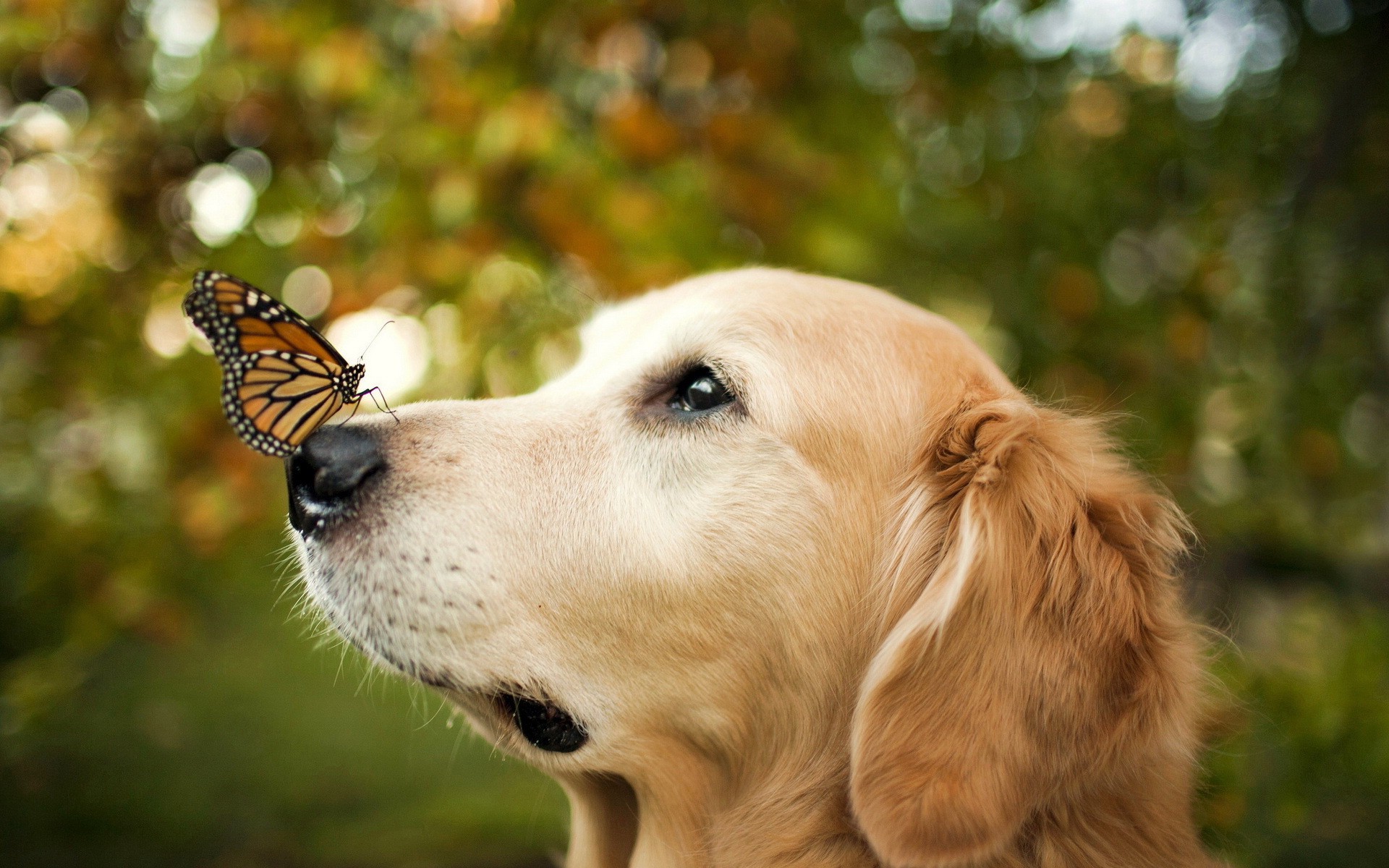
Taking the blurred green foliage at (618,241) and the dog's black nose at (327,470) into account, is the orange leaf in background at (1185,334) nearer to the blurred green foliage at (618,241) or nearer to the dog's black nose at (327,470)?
the blurred green foliage at (618,241)

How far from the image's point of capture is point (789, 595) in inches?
72.2

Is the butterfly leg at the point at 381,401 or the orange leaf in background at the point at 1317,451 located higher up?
the butterfly leg at the point at 381,401

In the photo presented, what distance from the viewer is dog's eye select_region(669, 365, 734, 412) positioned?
197 centimetres

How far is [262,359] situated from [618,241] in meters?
1.25

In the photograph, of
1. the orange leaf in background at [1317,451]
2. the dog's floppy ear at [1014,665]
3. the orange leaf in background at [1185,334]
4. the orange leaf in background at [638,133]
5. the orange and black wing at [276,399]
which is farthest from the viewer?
the orange leaf in background at [1317,451]

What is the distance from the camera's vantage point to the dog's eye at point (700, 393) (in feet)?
6.45

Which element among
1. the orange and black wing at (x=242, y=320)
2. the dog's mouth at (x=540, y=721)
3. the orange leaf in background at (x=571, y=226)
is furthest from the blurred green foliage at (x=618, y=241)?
the orange and black wing at (x=242, y=320)

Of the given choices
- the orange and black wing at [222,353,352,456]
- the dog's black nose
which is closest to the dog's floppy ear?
the dog's black nose

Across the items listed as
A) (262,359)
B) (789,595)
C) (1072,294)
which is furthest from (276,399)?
(1072,294)

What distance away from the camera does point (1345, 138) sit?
4.15 metres

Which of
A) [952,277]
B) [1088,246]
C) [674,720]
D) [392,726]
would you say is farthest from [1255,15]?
[392,726]

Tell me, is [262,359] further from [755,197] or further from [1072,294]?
[1072,294]

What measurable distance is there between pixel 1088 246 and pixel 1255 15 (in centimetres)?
131

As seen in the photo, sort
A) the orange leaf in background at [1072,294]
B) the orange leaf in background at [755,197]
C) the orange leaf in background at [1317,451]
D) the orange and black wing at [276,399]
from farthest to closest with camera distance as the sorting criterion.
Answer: the orange leaf in background at [1317,451] < the orange leaf in background at [1072,294] < the orange leaf in background at [755,197] < the orange and black wing at [276,399]
